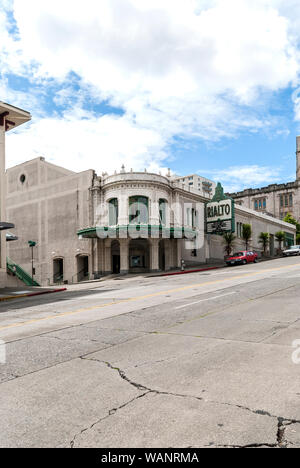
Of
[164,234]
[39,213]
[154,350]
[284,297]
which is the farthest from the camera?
[39,213]

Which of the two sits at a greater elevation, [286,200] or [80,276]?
[286,200]

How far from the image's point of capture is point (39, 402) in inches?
182

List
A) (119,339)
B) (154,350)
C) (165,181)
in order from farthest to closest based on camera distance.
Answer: (165,181), (119,339), (154,350)

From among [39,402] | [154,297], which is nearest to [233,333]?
[39,402]

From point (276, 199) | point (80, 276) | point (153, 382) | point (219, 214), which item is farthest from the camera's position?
point (276, 199)

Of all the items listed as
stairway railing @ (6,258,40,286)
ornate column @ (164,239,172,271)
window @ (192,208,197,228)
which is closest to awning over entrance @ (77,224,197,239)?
ornate column @ (164,239,172,271)

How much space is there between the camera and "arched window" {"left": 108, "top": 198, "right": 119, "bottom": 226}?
36.8 m

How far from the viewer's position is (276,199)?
3622 inches

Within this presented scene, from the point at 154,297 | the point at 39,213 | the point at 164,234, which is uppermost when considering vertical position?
the point at 39,213

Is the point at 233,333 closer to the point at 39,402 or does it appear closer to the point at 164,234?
the point at 39,402

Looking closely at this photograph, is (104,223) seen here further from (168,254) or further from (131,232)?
(168,254)

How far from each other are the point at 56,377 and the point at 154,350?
205cm

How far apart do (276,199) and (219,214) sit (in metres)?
54.5

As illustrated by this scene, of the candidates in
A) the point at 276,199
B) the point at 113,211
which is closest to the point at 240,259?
the point at 113,211
